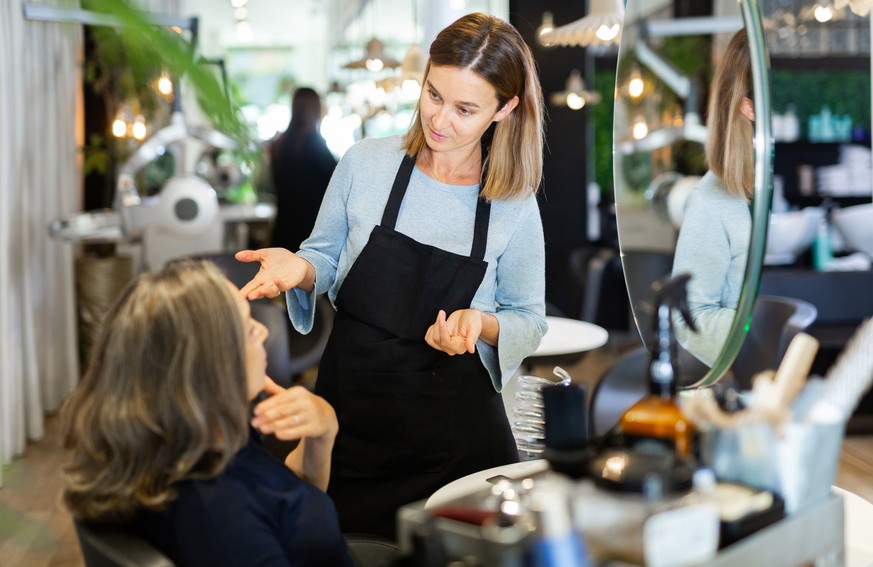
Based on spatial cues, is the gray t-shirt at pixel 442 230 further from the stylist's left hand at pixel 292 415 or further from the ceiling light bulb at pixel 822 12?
the ceiling light bulb at pixel 822 12

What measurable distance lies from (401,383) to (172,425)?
685mm

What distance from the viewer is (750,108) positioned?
1.14m

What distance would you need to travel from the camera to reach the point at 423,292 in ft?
5.67

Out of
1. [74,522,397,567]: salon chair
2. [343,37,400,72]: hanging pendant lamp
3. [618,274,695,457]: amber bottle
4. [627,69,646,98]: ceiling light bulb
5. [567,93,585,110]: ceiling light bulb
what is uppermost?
[343,37,400,72]: hanging pendant lamp

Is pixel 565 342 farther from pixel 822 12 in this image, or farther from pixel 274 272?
pixel 822 12

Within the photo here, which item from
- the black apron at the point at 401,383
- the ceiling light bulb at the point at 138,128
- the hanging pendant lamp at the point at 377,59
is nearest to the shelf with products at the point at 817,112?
the hanging pendant lamp at the point at 377,59

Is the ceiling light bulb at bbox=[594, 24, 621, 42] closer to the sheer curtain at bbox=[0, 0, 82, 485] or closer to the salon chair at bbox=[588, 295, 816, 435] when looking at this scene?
the salon chair at bbox=[588, 295, 816, 435]

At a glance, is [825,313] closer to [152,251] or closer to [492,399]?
Result: [492,399]

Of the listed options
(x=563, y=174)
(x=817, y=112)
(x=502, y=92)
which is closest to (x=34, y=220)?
(x=502, y=92)

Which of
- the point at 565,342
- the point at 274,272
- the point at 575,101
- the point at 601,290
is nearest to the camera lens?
the point at 274,272

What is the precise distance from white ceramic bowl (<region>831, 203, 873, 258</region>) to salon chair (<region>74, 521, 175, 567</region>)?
3.94 m

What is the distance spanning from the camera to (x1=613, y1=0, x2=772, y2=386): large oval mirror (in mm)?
1099

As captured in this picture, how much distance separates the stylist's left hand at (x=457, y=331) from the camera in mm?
1533

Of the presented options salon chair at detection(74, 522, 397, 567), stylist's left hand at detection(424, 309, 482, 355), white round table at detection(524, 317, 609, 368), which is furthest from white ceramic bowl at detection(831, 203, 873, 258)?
salon chair at detection(74, 522, 397, 567)
